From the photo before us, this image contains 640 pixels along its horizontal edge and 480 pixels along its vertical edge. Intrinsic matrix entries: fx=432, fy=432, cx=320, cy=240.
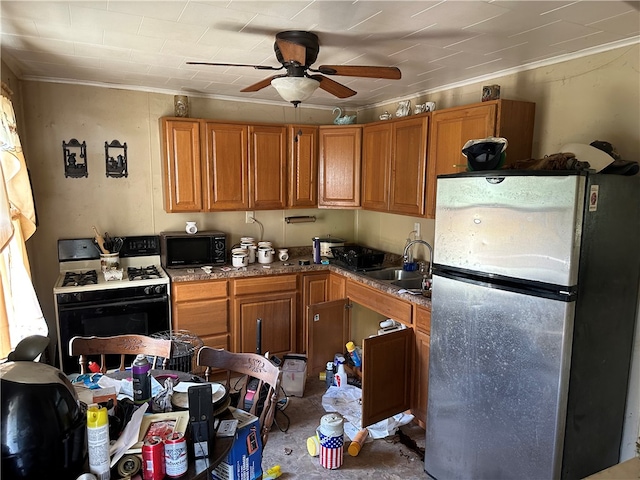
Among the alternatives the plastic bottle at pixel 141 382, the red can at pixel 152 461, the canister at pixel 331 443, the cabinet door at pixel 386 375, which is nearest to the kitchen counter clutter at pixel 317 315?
the cabinet door at pixel 386 375

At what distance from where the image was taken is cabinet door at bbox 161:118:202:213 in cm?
343

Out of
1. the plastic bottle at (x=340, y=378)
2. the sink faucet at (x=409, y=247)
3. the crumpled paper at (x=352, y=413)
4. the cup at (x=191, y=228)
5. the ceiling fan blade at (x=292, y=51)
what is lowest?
the crumpled paper at (x=352, y=413)

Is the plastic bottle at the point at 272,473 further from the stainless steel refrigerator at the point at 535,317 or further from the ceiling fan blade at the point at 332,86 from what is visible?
the ceiling fan blade at the point at 332,86

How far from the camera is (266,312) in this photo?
3.66 metres

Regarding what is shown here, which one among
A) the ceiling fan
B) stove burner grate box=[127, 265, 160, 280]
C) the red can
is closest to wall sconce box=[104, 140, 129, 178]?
stove burner grate box=[127, 265, 160, 280]

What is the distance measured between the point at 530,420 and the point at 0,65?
339cm

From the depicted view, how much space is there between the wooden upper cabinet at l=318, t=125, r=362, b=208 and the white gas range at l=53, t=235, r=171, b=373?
1599 millimetres

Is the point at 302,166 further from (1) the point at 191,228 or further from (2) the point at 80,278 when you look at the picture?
(2) the point at 80,278

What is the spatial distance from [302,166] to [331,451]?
7.79 feet

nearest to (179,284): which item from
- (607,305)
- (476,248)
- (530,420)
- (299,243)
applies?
(299,243)

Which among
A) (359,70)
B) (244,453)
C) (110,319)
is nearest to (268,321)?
(110,319)

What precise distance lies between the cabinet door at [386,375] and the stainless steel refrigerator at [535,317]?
1.65 ft

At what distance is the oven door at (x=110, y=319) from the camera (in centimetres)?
298

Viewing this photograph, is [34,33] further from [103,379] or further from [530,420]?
[530,420]
